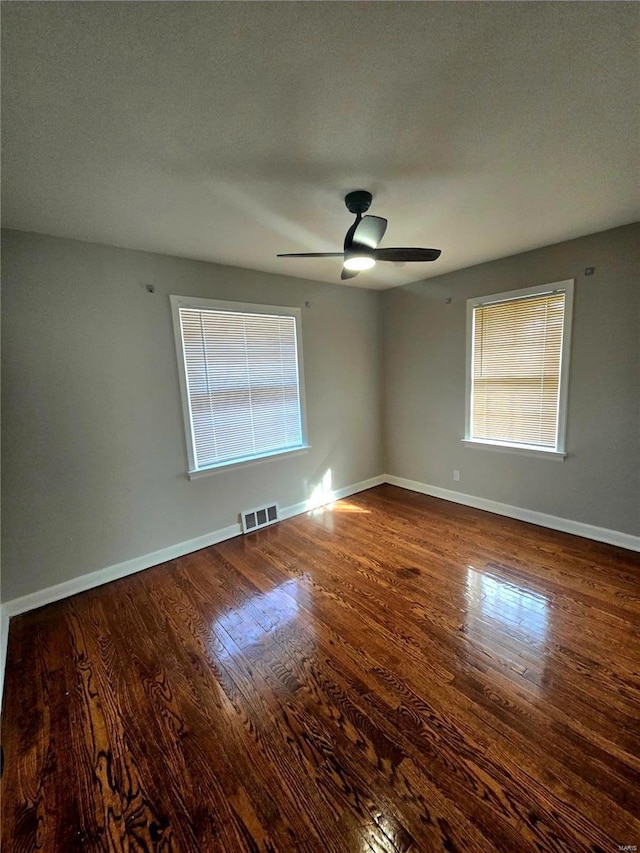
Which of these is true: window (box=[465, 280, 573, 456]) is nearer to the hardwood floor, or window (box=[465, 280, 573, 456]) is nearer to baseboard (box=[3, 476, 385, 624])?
the hardwood floor

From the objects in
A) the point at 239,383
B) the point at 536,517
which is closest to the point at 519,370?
the point at 536,517

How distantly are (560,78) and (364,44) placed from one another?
0.76 meters

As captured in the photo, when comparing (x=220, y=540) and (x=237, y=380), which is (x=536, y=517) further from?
(x=237, y=380)

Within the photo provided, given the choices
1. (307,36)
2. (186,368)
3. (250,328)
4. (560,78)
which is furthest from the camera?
(250,328)

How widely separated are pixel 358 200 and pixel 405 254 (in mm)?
417

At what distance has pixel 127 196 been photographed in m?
1.90

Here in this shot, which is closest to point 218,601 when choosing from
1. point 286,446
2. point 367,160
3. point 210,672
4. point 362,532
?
point 210,672

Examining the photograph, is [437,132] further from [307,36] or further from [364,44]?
[307,36]

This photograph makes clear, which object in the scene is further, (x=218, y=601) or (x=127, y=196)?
(x=218, y=601)

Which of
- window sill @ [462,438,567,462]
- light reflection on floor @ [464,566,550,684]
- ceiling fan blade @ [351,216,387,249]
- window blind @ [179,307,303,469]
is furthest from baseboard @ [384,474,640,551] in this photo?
ceiling fan blade @ [351,216,387,249]

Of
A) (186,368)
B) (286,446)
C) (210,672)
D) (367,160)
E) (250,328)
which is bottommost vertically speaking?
(210,672)

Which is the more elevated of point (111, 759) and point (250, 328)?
point (250, 328)

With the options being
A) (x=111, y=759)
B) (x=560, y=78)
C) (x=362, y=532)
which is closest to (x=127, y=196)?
(x=560, y=78)

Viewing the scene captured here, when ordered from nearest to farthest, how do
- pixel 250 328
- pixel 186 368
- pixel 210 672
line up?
pixel 210 672 < pixel 186 368 < pixel 250 328
